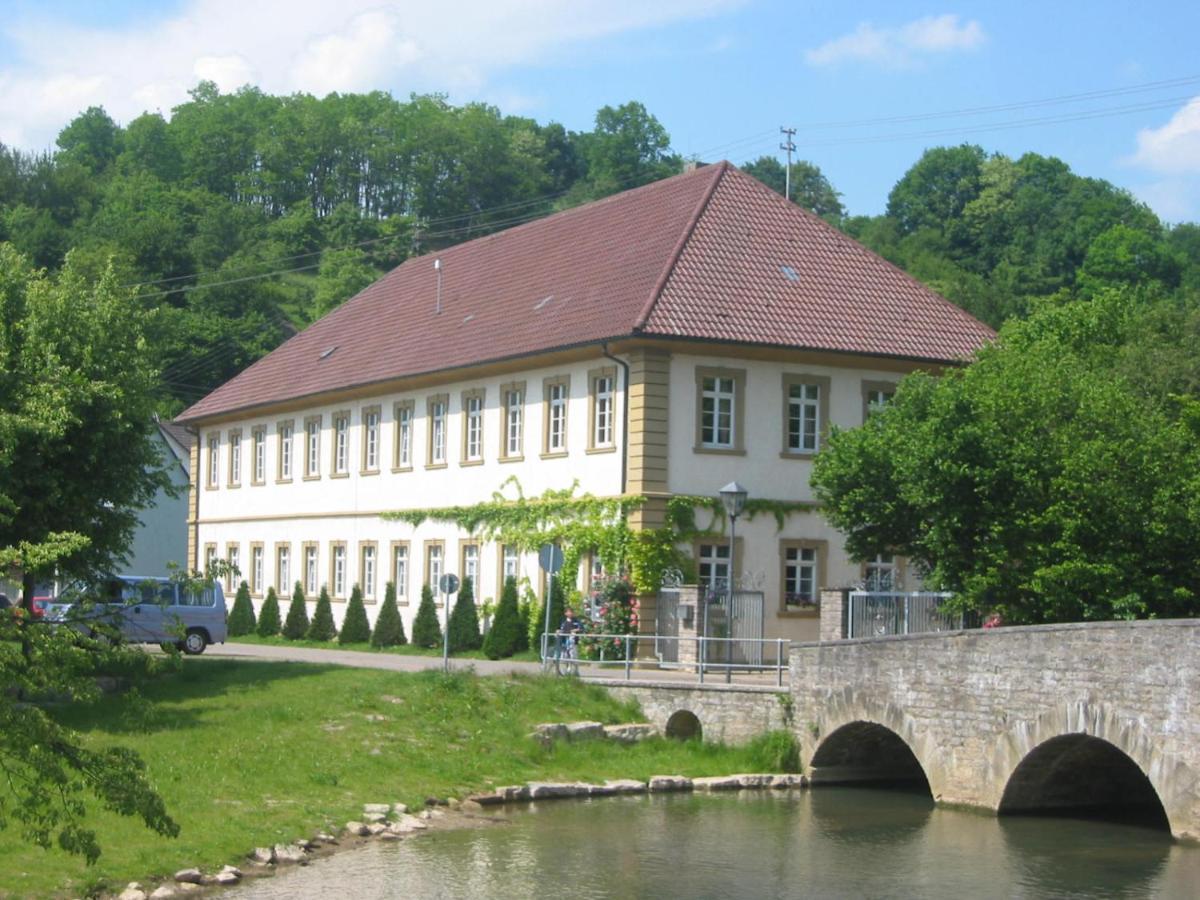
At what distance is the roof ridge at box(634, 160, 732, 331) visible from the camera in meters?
37.4

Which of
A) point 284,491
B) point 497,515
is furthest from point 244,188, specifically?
point 497,515

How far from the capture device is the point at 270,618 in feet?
167

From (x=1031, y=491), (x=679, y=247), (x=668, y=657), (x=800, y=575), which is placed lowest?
(x=668, y=657)

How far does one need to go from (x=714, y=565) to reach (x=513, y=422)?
22.1 feet

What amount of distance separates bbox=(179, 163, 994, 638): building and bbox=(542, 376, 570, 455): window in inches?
2.1

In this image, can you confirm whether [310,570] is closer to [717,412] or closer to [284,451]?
[284,451]

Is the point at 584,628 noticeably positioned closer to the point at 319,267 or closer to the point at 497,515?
the point at 497,515

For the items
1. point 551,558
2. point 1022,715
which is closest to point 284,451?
point 551,558

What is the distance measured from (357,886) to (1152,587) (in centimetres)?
1420

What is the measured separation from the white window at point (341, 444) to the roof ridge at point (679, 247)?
12532 millimetres

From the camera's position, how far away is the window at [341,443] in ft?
164

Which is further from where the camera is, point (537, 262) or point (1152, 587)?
point (537, 262)

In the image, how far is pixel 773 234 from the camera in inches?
1658

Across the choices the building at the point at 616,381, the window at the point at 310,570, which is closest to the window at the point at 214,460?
the building at the point at 616,381
